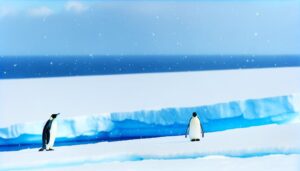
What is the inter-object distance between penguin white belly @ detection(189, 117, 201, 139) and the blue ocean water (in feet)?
1.03

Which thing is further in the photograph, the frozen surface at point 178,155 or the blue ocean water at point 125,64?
the blue ocean water at point 125,64

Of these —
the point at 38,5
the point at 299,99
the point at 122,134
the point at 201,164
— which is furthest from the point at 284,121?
the point at 38,5

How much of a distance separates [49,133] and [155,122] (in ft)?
2.18

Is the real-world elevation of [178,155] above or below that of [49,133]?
below

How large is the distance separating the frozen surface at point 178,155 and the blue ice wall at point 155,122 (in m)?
0.07

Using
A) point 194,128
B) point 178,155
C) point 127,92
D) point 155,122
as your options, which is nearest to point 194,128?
point 194,128

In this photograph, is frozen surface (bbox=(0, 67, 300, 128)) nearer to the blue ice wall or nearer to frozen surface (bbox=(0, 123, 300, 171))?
the blue ice wall

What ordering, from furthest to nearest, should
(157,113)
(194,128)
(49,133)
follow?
(157,113), (194,128), (49,133)

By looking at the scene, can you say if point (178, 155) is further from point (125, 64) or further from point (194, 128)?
point (125, 64)

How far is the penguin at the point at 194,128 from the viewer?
317cm

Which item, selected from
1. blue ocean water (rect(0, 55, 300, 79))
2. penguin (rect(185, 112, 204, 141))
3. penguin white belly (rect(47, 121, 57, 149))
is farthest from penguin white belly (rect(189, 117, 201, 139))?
penguin white belly (rect(47, 121, 57, 149))

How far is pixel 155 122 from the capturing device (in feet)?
11.1

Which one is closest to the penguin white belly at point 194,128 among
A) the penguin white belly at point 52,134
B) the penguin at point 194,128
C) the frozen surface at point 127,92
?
the penguin at point 194,128

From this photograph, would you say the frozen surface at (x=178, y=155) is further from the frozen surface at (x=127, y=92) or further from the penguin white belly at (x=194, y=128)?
the frozen surface at (x=127, y=92)
